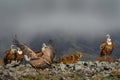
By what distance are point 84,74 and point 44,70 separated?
2232 mm

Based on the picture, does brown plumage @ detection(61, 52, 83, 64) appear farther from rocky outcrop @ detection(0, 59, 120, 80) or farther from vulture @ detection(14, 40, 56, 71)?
vulture @ detection(14, 40, 56, 71)

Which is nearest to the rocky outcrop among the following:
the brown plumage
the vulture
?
the vulture

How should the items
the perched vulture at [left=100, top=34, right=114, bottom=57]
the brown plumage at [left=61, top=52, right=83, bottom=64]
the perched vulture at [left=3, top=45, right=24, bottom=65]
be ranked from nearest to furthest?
1. the brown plumage at [left=61, top=52, right=83, bottom=64]
2. the perched vulture at [left=3, top=45, right=24, bottom=65]
3. the perched vulture at [left=100, top=34, right=114, bottom=57]

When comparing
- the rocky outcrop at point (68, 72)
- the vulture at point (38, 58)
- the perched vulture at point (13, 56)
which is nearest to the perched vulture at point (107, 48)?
the rocky outcrop at point (68, 72)

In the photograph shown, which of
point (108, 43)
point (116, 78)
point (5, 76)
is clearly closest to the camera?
point (5, 76)

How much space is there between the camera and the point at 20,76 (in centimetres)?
2688

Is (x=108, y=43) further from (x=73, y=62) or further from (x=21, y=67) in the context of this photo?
(x=21, y=67)

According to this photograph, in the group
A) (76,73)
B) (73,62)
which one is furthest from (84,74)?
(73,62)

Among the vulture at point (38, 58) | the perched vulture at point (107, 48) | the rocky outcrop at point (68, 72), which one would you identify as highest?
the perched vulture at point (107, 48)

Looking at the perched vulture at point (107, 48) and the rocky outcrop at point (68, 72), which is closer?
the rocky outcrop at point (68, 72)

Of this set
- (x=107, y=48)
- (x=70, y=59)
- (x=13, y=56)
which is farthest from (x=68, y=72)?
(x=107, y=48)

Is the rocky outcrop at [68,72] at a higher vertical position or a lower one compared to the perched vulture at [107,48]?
lower

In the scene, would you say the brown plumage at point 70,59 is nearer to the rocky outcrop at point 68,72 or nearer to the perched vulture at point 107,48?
the rocky outcrop at point 68,72

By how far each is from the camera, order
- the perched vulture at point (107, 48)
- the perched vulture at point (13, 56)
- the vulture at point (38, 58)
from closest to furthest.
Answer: the vulture at point (38, 58) → the perched vulture at point (13, 56) → the perched vulture at point (107, 48)
